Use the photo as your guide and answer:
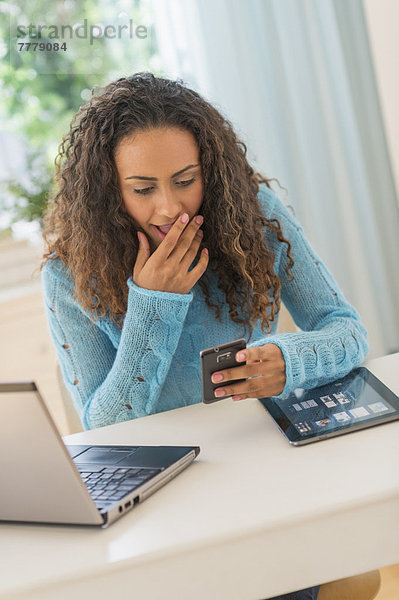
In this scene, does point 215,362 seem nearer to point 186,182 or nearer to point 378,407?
point 378,407

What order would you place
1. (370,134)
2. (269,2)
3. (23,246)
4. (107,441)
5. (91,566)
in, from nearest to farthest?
(91,566) → (107,441) → (269,2) → (370,134) → (23,246)

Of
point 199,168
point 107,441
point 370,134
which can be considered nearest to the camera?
point 107,441

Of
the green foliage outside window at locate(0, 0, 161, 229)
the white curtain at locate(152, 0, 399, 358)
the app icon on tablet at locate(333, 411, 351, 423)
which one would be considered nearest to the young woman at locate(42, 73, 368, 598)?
the app icon on tablet at locate(333, 411, 351, 423)

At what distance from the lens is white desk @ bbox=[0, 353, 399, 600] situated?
2.33 feet

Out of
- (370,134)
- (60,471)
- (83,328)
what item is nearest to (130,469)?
(60,471)

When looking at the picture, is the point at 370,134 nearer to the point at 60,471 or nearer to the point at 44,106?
the point at 44,106

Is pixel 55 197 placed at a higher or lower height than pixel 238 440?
higher

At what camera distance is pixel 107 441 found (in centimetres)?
108

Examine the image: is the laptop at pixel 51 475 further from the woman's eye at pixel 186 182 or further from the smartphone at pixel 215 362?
the woman's eye at pixel 186 182

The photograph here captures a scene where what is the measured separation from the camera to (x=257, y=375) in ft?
3.41

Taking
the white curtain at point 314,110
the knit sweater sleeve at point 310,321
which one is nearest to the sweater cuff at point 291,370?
the knit sweater sleeve at point 310,321

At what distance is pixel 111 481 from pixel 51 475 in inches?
5.0

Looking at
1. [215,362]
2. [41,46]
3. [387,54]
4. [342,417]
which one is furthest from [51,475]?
[41,46]

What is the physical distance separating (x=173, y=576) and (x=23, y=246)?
8.34 feet
